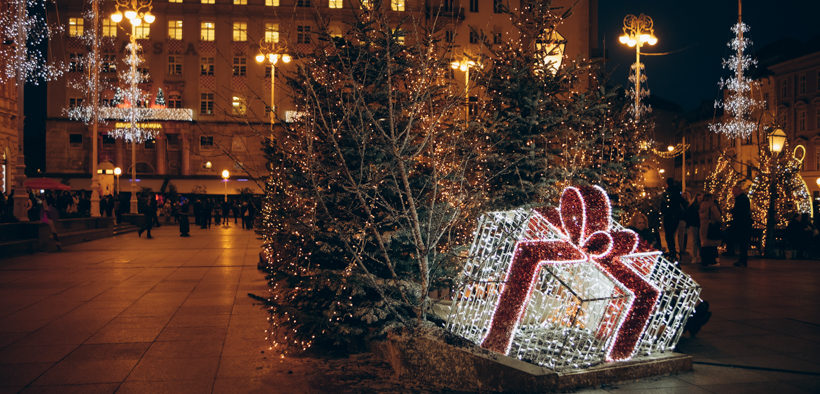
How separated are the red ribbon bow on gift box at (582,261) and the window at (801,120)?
63.6 m

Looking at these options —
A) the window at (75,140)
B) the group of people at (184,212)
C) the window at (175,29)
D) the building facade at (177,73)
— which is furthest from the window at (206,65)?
the group of people at (184,212)

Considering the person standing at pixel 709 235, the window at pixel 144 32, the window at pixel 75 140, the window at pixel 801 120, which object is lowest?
the person standing at pixel 709 235

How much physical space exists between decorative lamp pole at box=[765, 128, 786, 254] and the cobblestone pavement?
4169 millimetres

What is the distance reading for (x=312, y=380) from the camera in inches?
242

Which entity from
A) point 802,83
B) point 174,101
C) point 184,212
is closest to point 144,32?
point 174,101

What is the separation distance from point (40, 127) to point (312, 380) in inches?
3982

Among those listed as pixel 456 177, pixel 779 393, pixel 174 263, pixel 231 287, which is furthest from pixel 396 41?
pixel 174 263

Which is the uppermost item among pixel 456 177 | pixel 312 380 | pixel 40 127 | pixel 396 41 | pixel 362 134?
pixel 40 127

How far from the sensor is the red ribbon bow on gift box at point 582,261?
5.68 meters

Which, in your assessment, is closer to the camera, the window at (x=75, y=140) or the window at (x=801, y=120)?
the window at (x=801, y=120)

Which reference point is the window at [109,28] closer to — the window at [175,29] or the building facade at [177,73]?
the building facade at [177,73]

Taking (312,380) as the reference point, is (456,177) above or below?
above

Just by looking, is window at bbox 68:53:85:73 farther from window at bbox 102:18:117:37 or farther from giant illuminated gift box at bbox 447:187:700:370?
giant illuminated gift box at bbox 447:187:700:370

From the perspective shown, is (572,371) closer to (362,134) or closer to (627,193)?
(362,134)
